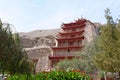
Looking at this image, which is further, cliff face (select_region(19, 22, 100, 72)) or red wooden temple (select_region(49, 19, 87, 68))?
cliff face (select_region(19, 22, 100, 72))

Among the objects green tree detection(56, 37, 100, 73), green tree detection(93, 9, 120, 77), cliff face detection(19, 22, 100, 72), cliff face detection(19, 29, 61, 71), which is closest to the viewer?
green tree detection(93, 9, 120, 77)

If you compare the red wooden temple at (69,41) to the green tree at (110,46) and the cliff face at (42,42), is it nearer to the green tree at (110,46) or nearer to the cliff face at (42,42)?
the cliff face at (42,42)

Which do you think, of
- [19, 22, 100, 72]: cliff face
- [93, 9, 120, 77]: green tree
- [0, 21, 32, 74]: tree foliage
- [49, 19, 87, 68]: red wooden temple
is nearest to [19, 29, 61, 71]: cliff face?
[19, 22, 100, 72]: cliff face

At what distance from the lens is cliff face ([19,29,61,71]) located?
7043 centimetres

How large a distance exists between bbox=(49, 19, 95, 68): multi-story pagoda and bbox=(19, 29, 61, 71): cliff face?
3.72 m

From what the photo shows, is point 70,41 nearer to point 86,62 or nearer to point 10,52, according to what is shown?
point 86,62

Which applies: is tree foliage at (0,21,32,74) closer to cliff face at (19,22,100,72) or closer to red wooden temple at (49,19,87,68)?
red wooden temple at (49,19,87,68)

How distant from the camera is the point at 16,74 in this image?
1659 centimetres

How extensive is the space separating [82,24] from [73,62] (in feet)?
63.0

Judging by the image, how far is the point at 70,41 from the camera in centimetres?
6750

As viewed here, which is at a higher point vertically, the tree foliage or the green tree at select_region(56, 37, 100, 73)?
the tree foliage

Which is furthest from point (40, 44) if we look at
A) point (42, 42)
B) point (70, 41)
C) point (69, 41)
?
point (70, 41)

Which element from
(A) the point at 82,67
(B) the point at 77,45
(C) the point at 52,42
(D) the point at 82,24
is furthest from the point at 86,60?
(C) the point at 52,42

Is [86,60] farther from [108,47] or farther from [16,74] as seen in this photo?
[16,74]
